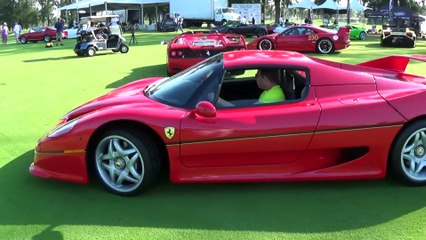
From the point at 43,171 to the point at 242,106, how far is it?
1925 mm

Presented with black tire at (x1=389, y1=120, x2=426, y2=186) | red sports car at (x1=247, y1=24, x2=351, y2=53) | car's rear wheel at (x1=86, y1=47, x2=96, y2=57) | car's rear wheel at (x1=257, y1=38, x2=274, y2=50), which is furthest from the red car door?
car's rear wheel at (x1=86, y1=47, x2=96, y2=57)

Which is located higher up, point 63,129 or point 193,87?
point 193,87

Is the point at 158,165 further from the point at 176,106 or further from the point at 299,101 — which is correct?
the point at 299,101

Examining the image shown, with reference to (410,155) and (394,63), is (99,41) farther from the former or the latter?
(410,155)

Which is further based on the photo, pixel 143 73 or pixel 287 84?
pixel 143 73

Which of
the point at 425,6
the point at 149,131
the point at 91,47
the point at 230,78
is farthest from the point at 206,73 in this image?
the point at 425,6

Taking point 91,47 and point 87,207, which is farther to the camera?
point 91,47

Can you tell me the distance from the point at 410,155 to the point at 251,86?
1.66 meters

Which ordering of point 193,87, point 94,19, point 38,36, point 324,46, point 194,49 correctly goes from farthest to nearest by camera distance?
point 38,36 < point 94,19 < point 324,46 < point 194,49 < point 193,87

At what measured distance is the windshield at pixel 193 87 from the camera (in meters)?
4.00

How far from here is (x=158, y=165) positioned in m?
3.93

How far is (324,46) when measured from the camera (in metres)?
18.1

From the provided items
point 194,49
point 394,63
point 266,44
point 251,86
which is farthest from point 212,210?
point 266,44

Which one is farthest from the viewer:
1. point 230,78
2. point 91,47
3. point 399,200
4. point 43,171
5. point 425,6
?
point 425,6
